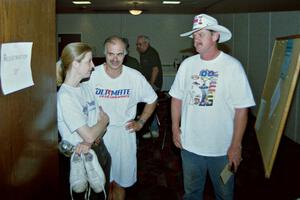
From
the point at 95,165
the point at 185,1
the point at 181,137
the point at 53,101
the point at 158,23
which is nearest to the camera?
the point at 53,101

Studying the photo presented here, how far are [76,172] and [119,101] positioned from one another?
2.52 ft

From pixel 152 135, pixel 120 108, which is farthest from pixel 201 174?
pixel 152 135

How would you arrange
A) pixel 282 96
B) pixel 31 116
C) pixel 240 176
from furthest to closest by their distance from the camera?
1. pixel 240 176
2. pixel 282 96
3. pixel 31 116

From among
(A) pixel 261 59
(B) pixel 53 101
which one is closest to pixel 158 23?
(A) pixel 261 59

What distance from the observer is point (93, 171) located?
190 cm

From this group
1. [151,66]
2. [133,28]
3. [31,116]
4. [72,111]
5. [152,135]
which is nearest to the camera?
[31,116]

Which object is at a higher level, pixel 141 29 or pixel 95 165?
pixel 141 29

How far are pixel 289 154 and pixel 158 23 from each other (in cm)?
647

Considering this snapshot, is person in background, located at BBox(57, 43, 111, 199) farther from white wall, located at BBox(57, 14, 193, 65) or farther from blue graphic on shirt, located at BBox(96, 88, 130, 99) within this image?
white wall, located at BBox(57, 14, 193, 65)

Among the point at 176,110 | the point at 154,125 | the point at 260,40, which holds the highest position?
the point at 260,40

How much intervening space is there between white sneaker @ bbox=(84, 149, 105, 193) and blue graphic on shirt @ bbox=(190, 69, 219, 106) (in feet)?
2.68

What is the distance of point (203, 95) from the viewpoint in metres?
2.34

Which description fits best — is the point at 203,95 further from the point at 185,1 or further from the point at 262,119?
the point at 185,1

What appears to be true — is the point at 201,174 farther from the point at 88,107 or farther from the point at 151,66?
the point at 151,66
